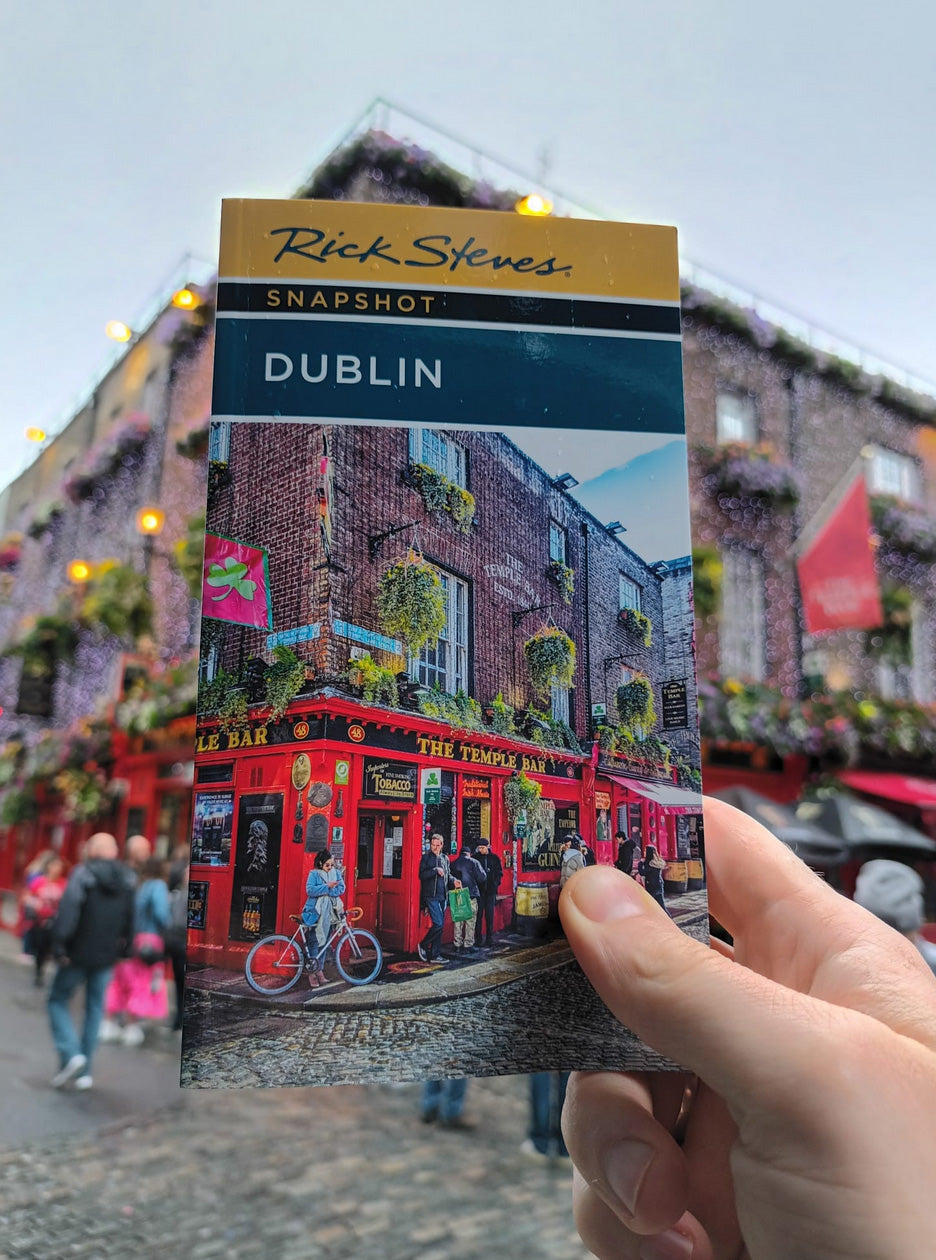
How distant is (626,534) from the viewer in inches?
59.6

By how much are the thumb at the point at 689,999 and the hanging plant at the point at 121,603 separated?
11792 millimetres

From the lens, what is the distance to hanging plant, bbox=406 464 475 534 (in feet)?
4.75

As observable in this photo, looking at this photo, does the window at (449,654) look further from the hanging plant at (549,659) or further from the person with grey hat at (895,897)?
the person with grey hat at (895,897)

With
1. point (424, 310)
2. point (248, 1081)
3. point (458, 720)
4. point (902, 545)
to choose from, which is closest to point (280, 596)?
point (458, 720)

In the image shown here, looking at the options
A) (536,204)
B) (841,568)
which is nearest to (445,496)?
(536,204)

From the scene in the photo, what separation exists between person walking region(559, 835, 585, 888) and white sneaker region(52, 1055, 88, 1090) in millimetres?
7179

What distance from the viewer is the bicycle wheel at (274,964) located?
1.31 meters

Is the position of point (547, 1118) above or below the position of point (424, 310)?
below

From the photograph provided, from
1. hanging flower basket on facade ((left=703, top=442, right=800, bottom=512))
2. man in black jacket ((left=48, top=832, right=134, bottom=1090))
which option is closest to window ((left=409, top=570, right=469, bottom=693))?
man in black jacket ((left=48, top=832, right=134, bottom=1090))

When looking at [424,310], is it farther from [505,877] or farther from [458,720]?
[505,877]

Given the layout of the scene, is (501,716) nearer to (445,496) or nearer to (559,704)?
(559,704)

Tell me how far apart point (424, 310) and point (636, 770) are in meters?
0.81

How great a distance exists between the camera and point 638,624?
1514mm

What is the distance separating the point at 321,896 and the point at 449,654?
0.40 metres
